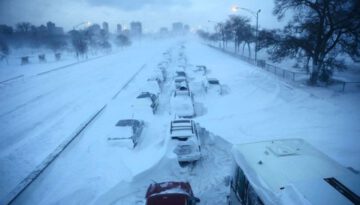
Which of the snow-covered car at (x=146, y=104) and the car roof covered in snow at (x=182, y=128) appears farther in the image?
the snow-covered car at (x=146, y=104)

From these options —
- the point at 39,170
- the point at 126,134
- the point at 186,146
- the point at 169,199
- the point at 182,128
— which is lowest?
the point at 39,170

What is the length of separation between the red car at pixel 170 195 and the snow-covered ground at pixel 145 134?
1.00m

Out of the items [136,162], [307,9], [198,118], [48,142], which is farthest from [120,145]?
[307,9]

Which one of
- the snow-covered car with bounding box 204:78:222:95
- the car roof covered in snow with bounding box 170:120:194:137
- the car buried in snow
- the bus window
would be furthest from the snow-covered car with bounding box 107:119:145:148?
the snow-covered car with bounding box 204:78:222:95

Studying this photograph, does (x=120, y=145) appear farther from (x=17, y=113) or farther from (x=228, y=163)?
(x=17, y=113)

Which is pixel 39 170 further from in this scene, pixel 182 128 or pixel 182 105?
pixel 182 105

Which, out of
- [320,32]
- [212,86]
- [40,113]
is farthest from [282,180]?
[320,32]

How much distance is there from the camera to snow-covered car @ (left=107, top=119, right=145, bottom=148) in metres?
10.9

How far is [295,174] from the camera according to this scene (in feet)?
14.5

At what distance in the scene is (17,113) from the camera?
17.0 metres

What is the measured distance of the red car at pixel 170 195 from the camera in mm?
6297

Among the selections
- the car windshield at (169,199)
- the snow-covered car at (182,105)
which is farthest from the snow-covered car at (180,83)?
the car windshield at (169,199)

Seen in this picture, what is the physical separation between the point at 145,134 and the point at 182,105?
141 inches

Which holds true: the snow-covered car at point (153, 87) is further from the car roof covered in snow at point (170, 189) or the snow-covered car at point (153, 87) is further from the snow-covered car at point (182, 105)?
the car roof covered in snow at point (170, 189)
